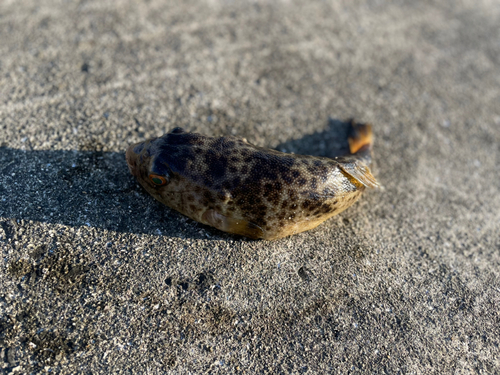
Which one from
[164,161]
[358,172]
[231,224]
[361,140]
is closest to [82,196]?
[164,161]

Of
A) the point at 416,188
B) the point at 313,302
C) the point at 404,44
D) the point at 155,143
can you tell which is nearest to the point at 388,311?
the point at 313,302

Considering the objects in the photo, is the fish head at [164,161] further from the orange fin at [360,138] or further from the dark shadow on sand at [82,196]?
the orange fin at [360,138]

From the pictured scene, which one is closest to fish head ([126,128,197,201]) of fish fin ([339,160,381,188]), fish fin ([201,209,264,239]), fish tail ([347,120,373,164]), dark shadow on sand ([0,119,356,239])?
dark shadow on sand ([0,119,356,239])

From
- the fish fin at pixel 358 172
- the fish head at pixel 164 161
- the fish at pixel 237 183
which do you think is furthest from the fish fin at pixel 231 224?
the fish fin at pixel 358 172

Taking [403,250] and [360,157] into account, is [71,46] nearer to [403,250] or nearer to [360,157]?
[360,157]

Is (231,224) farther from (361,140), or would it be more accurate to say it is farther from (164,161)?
(361,140)

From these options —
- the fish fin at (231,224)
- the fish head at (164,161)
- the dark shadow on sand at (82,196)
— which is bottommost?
the dark shadow on sand at (82,196)

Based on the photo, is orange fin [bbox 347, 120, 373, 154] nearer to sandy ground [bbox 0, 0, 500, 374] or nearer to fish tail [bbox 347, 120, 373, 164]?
fish tail [bbox 347, 120, 373, 164]
